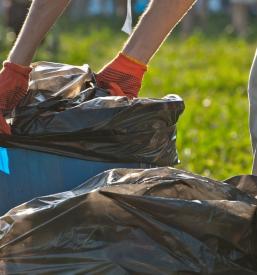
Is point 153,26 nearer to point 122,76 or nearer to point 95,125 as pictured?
point 122,76

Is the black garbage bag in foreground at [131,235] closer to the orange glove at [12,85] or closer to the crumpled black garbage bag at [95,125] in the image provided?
the crumpled black garbage bag at [95,125]

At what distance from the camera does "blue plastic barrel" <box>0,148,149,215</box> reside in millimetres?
3770

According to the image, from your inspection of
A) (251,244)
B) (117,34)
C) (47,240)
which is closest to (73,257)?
(47,240)

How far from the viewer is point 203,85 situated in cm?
1255

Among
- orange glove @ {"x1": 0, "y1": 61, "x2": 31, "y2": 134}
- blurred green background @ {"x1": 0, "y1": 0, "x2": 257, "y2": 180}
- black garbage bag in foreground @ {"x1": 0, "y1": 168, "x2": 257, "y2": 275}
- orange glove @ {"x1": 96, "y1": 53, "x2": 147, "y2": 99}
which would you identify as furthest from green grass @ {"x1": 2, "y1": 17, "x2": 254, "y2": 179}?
black garbage bag in foreground @ {"x1": 0, "y1": 168, "x2": 257, "y2": 275}

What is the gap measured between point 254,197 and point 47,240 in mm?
627

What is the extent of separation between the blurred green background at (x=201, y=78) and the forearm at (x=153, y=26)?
312cm

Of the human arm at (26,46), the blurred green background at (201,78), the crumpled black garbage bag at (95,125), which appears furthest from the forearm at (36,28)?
the blurred green background at (201,78)

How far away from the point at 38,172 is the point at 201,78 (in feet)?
31.0

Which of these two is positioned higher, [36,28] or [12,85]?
[36,28]

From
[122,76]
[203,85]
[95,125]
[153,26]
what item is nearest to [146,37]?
[153,26]

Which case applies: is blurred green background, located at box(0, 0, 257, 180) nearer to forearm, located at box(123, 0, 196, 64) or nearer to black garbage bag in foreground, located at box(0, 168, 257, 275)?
forearm, located at box(123, 0, 196, 64)

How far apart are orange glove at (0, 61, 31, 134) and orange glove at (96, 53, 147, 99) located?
0.25 m

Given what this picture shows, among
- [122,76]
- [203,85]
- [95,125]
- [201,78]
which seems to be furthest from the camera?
[201,78]
